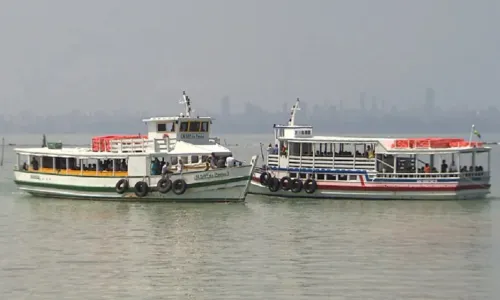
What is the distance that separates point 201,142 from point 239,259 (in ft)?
66.9

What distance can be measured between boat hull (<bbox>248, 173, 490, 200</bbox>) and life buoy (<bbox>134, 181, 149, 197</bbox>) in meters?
8.95

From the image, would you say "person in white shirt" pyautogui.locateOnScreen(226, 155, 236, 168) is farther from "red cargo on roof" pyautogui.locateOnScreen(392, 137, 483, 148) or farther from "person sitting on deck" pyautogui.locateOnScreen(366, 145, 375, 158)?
"red cargo on roof" pyautogui.locateOnScreen(392, 137, 483, 148)

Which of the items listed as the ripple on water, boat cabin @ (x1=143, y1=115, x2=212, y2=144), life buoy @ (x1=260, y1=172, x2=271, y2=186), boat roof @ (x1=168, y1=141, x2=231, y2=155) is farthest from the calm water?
boat cabin @ (x1=143, y1=115, x2=212, y2=144)

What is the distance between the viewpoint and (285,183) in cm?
5303

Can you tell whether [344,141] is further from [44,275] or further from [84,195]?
[44,275]

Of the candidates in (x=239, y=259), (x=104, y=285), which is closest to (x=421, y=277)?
(x=239, y=259)

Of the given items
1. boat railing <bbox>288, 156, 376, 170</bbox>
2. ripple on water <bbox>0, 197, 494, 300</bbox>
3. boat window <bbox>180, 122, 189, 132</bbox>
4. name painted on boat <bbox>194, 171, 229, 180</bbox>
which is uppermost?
boat window <bbox>180, 122, 189, 132</bbox>

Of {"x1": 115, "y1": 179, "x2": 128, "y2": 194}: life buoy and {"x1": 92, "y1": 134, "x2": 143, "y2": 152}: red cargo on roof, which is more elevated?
{"x1": 92, "y1": 134, "x2": 143, "y2": 152}: red cargo on roof

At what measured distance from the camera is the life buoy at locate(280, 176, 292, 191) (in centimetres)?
5291

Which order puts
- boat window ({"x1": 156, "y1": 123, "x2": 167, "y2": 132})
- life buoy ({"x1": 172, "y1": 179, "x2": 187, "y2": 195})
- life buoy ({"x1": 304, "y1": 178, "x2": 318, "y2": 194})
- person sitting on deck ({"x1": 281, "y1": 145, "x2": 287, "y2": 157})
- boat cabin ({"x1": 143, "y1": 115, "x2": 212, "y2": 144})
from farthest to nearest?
person sitting on deck ({"x1": 281, "y1": 145, "x2": 287, "y2": 157}), boat window ({"x1": 156, "y1": 123, "x2": 167, "y2": 132}), boat cabin ({"x1": 143, "y1": 115, "x2": 212, "y2": 144}), life buoy ({"x1": 304, "y1": 178, "x2": 318, "y2": 194}), life buoy ({"x1": 172, "y1": 179, "x2": 187, "y2": 195})

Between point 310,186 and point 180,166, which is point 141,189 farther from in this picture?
point 310,186

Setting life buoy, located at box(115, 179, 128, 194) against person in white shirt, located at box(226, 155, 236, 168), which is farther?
life buoy, located at box(115, 179, 128, 194)

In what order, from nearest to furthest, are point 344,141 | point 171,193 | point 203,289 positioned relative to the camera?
point 203,289, point 171,193, point 344,141

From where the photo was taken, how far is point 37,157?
2170 inches
